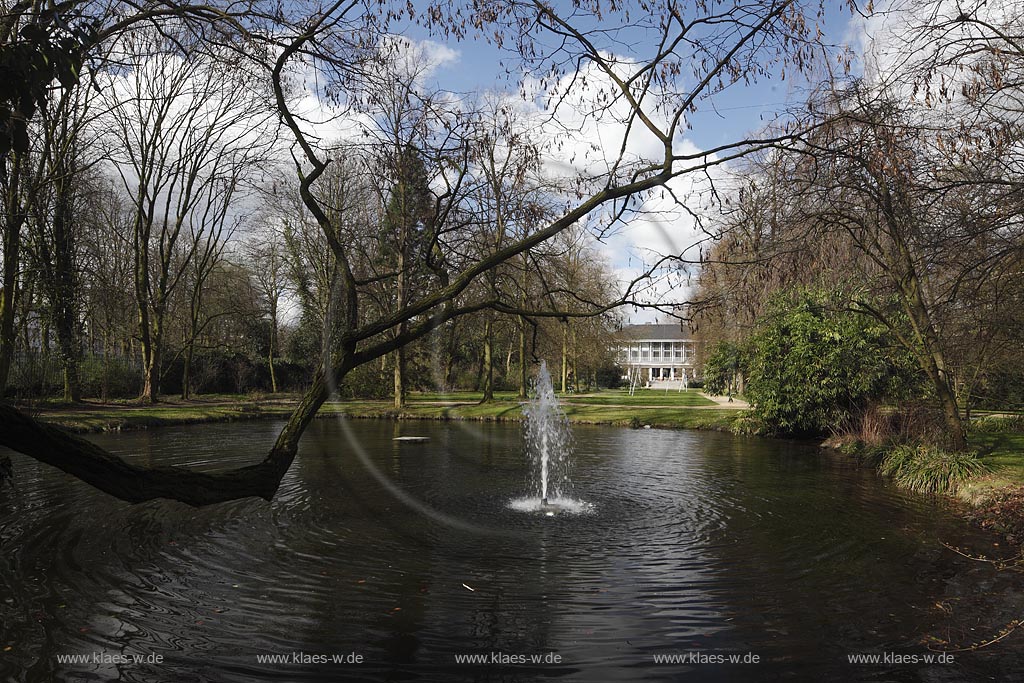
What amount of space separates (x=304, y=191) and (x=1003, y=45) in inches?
341

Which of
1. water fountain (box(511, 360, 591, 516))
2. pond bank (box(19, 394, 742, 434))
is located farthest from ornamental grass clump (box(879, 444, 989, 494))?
pond bank (box(19, 394, 742, 434))

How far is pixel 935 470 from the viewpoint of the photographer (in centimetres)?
1122

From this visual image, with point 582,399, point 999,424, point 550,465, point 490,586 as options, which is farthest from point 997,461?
point 582,399

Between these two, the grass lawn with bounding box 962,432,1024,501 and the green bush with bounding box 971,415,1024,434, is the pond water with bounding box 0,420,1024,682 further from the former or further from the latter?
the green bush with bounding box 971,415,1024,434

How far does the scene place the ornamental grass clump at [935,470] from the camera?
35.8 feet

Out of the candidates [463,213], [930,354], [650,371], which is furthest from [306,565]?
[650,371]

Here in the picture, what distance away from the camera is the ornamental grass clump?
10898 millimetres

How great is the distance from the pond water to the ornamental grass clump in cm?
50

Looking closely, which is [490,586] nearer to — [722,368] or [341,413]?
[341,413]

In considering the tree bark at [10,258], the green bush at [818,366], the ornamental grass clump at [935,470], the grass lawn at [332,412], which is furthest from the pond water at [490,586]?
the grass lawn at [332,412]

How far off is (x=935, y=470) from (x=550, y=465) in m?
6.61

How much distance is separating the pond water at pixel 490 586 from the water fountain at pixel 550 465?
0.36 m

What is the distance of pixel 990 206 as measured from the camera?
25.9 ft

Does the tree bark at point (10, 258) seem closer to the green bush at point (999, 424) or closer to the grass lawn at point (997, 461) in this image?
the grass lawn at point (997, 461)
